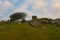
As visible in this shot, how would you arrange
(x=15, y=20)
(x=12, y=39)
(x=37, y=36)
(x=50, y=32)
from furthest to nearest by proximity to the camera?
(x=15, y=20) < (x=50, y=32) < (x=37, y=36) < (x=12, y=39)

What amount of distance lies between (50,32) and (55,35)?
2.73 m

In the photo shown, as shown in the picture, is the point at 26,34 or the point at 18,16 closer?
the point at 26,34

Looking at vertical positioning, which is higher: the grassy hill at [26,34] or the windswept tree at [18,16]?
the windswept tree at [18,16]

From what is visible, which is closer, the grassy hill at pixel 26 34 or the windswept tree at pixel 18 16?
the grassy hill at pixel 26 34

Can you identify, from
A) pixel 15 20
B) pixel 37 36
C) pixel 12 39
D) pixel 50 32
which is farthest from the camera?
pixel 15 20

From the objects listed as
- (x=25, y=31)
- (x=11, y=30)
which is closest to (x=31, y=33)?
(x=25, y=31)

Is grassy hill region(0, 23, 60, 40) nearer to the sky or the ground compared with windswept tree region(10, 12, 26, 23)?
nearer to the ground

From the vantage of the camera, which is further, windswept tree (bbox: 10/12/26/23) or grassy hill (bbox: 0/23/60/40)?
windswept tree (bbox: 10/12/26/23)

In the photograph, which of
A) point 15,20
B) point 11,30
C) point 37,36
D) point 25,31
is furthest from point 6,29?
point 15,20

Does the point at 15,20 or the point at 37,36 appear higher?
the point at 15,20

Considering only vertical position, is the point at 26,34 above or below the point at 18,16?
below

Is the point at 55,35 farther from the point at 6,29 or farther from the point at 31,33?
the point at 6,29

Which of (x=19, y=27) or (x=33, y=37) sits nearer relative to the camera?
(x=33, y=37)

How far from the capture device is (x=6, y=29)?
56.3 m
